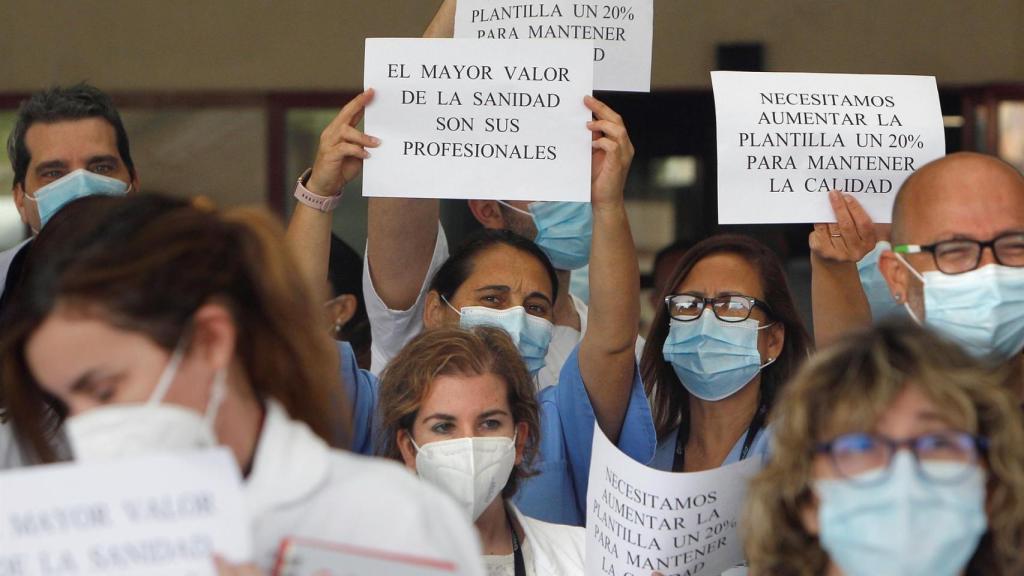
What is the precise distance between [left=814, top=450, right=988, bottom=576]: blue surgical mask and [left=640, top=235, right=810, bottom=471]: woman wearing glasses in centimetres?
130

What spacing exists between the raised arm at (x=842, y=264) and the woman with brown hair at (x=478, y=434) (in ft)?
2.47

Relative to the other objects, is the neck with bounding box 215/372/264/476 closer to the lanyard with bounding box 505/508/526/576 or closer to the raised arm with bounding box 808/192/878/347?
the lanyard with bounding box 505/508/526/576

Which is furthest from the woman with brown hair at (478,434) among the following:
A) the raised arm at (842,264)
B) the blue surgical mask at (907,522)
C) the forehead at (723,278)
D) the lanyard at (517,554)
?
the blue surgical mask at (907,522)

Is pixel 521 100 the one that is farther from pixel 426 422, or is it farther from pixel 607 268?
pixel 426 422

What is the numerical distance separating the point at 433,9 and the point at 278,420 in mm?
4390

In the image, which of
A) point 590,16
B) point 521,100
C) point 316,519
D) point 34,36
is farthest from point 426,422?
point 34,36

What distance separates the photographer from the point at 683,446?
3.72 meters

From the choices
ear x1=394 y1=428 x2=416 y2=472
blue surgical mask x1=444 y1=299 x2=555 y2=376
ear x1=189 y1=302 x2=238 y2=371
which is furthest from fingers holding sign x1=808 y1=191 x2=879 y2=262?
ear x1=189 y1=302 x2=238 y2=371

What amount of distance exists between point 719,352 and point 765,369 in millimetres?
191

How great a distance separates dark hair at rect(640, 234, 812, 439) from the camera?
371 cm

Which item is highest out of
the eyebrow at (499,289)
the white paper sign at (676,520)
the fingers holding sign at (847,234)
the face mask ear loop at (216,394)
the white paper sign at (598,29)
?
the white paper sign at (598,29)

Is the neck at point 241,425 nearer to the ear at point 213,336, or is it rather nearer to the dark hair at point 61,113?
the ear at point 213,336

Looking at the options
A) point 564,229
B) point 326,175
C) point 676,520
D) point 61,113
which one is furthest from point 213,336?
point 564,229

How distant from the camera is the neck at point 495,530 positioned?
3.39m
